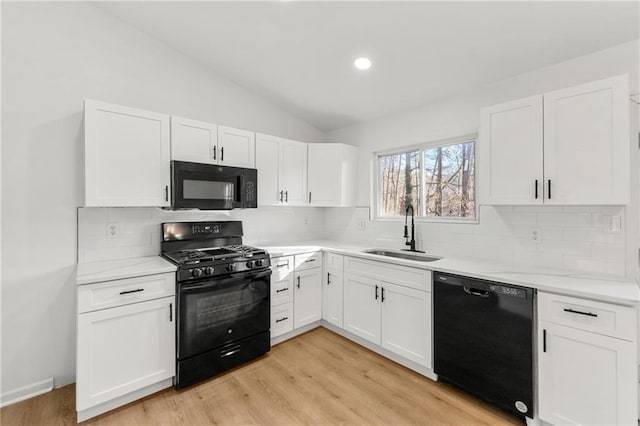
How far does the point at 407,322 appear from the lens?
2.47m

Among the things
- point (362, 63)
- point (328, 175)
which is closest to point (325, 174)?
point (328, 175)

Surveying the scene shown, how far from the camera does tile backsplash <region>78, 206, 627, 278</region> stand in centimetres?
202

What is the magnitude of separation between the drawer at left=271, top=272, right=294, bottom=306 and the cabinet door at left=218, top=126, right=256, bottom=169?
120cm

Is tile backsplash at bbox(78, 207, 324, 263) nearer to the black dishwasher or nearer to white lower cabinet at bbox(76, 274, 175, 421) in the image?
white lower cabinet at bbox(76, 274, 175, 421)

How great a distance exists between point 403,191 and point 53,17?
11.5 ft

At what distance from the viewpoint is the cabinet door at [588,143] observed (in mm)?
1719

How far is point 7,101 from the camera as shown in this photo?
2064 mm

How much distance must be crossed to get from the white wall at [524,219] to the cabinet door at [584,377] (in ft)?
2.22

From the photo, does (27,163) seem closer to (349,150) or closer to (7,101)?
(7,101)

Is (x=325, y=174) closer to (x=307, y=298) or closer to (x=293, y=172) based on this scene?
(x=293, y=172)

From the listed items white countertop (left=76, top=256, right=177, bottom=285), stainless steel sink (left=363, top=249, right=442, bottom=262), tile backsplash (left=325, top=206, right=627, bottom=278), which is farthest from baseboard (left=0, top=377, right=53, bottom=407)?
tile backsplash (left=325, top=206, right=627, bottom=278)

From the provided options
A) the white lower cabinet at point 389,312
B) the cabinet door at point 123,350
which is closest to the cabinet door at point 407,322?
the white lower cabinet at point 389,312

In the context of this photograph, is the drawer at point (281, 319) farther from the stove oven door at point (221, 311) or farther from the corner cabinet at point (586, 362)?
the corner cabinet at point (586, 362)

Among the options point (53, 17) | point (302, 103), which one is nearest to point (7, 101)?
point (53, 17)
